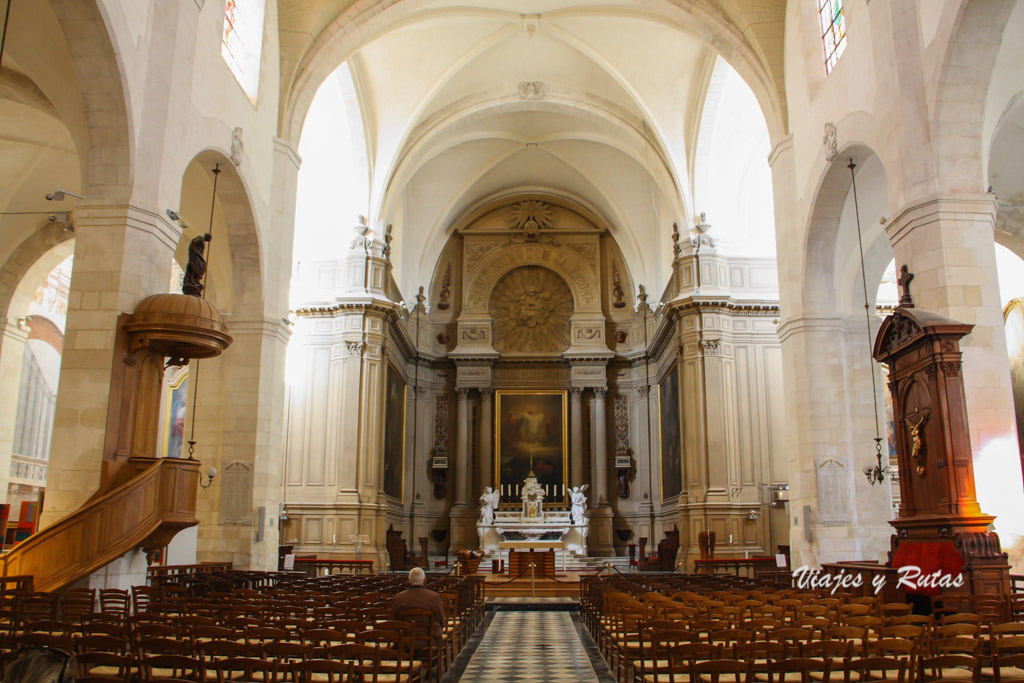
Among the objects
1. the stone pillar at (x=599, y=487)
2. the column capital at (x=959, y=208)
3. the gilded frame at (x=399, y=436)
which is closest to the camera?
the column capital at (x=959, y=208)

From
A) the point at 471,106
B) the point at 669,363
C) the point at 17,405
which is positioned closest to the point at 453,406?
the point at 669,363

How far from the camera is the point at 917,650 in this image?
18.2ft

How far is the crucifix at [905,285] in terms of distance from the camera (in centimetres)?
1081

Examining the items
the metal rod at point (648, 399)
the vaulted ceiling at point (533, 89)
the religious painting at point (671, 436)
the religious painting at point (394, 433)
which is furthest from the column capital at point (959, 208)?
the metal rod at point (648, 399)

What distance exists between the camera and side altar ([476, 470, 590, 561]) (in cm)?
2734

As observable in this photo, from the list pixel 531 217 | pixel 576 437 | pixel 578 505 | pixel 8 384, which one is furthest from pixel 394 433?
pixel 8 384

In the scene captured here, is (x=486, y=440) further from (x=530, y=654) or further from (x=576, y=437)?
(x=530, y=654)

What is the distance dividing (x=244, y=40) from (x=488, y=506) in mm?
17063

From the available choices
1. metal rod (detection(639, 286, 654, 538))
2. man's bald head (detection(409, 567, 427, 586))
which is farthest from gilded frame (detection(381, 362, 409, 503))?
man's bald head (detection(409, 567, 427, 586))

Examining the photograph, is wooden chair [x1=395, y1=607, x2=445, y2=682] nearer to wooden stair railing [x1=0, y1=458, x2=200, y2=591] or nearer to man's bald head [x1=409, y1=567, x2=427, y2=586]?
man's bald head [x1=409, y1=567, x2=427, y2=586]

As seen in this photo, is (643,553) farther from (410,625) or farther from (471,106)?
(410,625)

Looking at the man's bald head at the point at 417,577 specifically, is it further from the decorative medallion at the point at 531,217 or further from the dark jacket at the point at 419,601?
the decorative medallion at the point at 531,217

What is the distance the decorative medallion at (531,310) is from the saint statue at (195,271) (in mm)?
20875

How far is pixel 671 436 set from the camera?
89.4 feet
